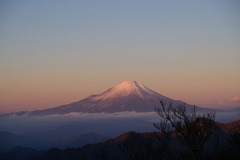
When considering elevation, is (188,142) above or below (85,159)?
above

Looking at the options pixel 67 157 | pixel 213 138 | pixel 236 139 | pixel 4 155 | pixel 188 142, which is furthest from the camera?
pixel 4 155

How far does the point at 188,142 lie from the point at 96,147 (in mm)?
70782

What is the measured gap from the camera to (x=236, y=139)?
26.1 m

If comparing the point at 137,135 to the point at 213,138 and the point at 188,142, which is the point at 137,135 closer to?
the point at 213,138

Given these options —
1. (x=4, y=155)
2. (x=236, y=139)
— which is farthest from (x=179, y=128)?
(x=4, y=155)

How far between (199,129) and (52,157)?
68221 millimetres

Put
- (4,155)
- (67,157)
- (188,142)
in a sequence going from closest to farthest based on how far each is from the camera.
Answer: (188,142) → (67,157) → (4,155)

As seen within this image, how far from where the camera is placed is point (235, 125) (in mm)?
80312

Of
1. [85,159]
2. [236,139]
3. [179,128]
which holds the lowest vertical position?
[85,159]

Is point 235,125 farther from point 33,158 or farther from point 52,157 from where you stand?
point 33,158

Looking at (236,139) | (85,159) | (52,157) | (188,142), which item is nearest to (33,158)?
(52,157)

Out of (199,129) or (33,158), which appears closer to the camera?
(199,129)

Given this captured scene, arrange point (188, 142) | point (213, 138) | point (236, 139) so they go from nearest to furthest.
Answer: point (188, 142)
point (236, 139)
point (213, 138)

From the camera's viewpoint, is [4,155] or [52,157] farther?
[4,155]
